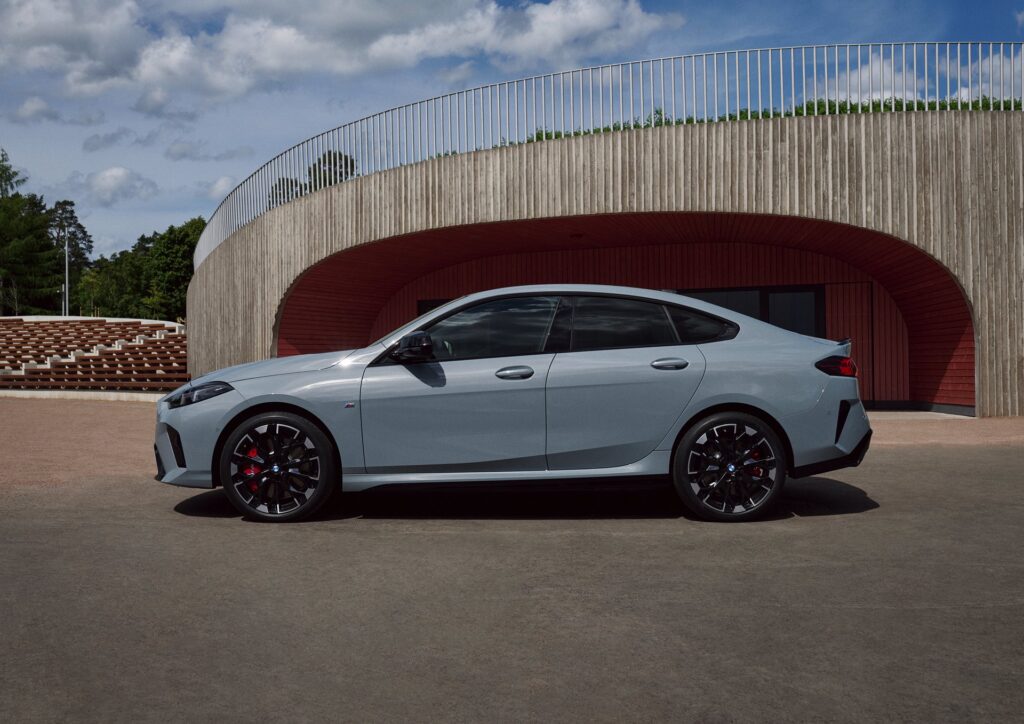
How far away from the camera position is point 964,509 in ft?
20.6

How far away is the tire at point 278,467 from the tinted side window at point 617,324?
181cm

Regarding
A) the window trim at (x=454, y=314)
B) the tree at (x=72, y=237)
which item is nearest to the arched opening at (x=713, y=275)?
the window trim at (x=454, y=314)

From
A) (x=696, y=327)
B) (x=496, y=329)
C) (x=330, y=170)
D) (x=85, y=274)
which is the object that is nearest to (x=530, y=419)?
(x=496, y=329)

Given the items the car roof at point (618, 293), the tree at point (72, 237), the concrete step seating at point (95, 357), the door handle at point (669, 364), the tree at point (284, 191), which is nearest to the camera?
the door handle at point (669, 364)

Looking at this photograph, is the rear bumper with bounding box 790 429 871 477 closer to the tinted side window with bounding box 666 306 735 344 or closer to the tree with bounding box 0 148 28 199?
the tinted side window with bounding box 666 306 735 344

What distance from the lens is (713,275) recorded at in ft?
64.2

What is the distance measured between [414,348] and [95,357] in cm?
2632

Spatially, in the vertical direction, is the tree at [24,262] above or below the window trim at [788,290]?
above

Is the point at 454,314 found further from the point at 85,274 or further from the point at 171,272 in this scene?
the point at 85,274

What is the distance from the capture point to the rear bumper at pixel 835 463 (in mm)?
5875

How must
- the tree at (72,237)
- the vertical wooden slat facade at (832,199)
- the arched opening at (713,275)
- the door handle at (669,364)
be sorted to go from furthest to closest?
1. the tree at (72,237)
2. the arched opening at (713,275)
3. the vertical wooden slat facade at (832,199)
4. the door handle at (669,364)

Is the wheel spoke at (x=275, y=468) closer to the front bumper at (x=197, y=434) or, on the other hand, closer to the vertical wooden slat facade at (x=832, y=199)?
the front bumper at (x=197, y=434)

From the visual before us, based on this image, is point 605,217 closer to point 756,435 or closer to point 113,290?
point 756,435

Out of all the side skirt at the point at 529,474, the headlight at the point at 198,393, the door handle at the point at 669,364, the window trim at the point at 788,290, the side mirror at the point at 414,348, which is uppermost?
the window trim at the point at 788,290
